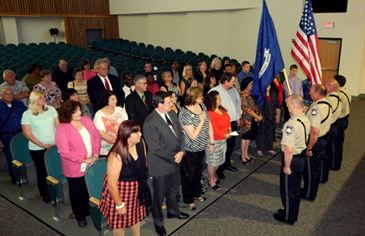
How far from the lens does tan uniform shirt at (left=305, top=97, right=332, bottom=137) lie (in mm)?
3836

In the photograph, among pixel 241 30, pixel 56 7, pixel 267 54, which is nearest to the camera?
pixel 267 54

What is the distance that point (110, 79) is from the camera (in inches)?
205

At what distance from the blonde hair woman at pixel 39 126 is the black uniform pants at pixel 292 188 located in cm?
304

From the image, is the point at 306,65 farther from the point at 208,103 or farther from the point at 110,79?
the point at 110,79

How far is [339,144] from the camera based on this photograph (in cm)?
511

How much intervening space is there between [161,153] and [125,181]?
679 millimetres

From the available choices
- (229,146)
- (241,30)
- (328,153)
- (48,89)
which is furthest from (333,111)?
(241,30)

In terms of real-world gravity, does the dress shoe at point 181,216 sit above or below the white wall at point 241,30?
below

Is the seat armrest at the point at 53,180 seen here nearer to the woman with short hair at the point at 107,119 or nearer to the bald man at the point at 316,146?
the woman with short hair at the point at 107,119

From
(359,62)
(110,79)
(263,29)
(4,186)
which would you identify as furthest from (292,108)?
(359,62)

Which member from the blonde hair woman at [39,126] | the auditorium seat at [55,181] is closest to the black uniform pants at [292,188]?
the auditorium seat at [55,181]

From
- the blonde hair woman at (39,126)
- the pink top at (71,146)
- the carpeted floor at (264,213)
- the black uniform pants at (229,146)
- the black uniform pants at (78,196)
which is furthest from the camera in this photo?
the black uniform pants at (229,146)

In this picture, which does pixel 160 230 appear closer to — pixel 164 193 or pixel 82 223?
pixel 164 193

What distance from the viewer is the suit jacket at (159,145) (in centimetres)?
326
